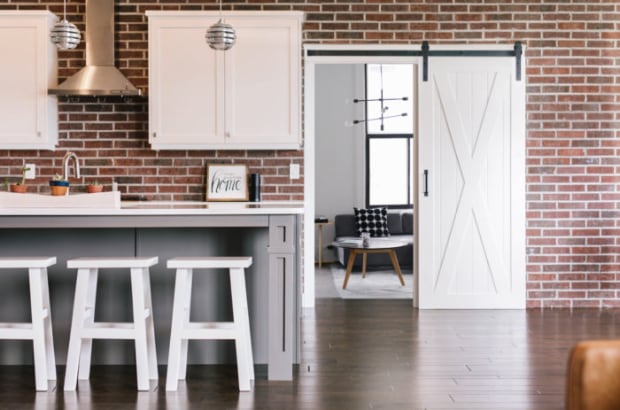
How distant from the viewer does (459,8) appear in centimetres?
555

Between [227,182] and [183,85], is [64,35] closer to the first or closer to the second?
[183,85]

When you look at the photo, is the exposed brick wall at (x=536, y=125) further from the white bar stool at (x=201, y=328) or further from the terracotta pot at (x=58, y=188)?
the white bar stool at (x=201, y=328)

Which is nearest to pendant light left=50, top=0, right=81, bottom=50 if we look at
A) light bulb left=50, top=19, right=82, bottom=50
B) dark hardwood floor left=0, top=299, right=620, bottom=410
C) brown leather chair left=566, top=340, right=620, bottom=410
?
light bulb left=50, top=19, right=82, bottom=50

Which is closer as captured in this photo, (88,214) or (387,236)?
(88,214)

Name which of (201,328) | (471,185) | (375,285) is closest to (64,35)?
(201,328)

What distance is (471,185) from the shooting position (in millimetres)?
5578

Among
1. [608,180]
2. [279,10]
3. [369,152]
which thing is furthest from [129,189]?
[369,152]

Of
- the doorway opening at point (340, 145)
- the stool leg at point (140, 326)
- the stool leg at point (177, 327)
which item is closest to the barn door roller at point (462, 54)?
the stool leg at point (177, 327)

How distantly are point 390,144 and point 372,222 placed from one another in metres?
1.42

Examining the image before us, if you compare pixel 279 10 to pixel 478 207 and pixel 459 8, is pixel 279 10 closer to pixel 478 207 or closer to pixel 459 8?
pixel 459 8

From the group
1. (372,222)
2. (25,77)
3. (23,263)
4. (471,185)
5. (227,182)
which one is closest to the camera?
(23,263)

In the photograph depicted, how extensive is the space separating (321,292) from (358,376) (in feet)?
9.88

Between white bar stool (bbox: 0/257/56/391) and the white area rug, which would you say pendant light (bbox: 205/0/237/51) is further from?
the white area rug

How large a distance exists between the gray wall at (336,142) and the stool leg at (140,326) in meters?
6.11
